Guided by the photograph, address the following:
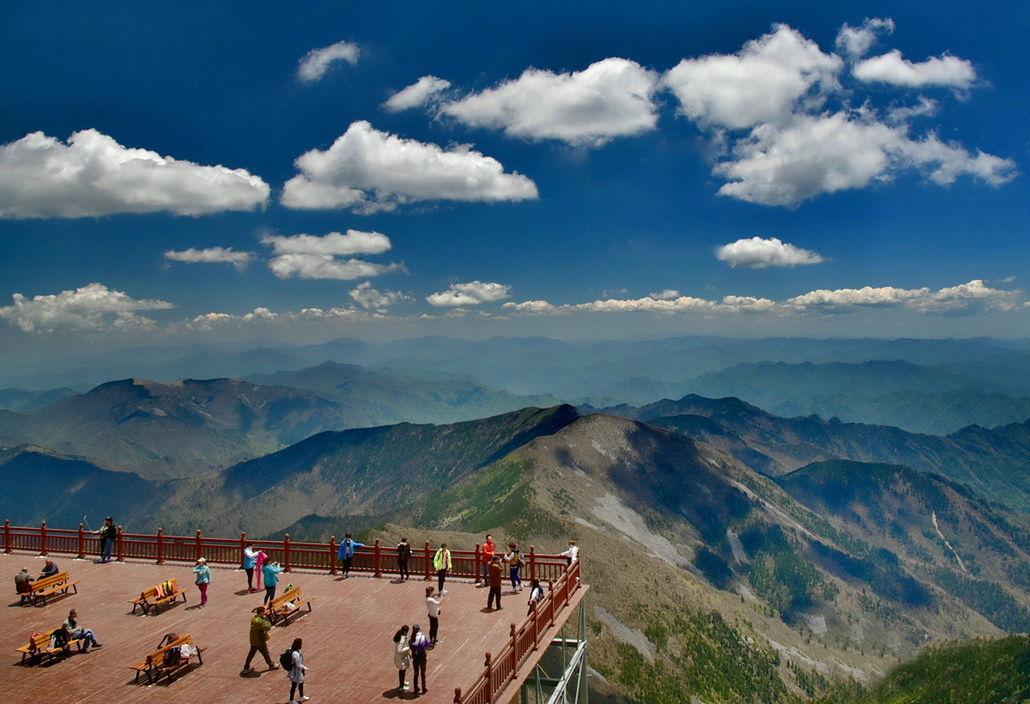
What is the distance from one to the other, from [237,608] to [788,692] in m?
122

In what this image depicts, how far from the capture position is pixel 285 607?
24.8m

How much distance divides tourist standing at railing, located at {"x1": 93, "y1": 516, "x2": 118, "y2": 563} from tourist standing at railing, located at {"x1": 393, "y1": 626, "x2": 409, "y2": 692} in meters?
21.6

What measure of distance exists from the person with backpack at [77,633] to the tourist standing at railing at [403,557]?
11682mm

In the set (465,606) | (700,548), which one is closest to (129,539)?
(465,606)

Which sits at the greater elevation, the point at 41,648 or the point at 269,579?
the point at 269,579

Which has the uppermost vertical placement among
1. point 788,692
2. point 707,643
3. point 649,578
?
point 649,578

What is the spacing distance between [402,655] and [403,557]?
32.6 feet

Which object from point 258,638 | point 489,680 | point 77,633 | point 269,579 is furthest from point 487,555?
point 77,633

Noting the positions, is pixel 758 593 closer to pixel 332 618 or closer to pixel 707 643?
pixel 707 643

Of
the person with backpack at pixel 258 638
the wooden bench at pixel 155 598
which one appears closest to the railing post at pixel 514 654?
the person with backpack at pixel 258 638

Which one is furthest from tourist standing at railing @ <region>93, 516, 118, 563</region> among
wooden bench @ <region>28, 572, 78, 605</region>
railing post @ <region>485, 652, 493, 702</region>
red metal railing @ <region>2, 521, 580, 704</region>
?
railing post @ <region>485, 652, 493, 702</region>

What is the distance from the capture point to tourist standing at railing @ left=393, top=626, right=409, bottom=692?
61.7 feet

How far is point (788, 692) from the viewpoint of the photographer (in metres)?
116

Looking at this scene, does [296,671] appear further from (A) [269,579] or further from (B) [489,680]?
(A) [269,579]
